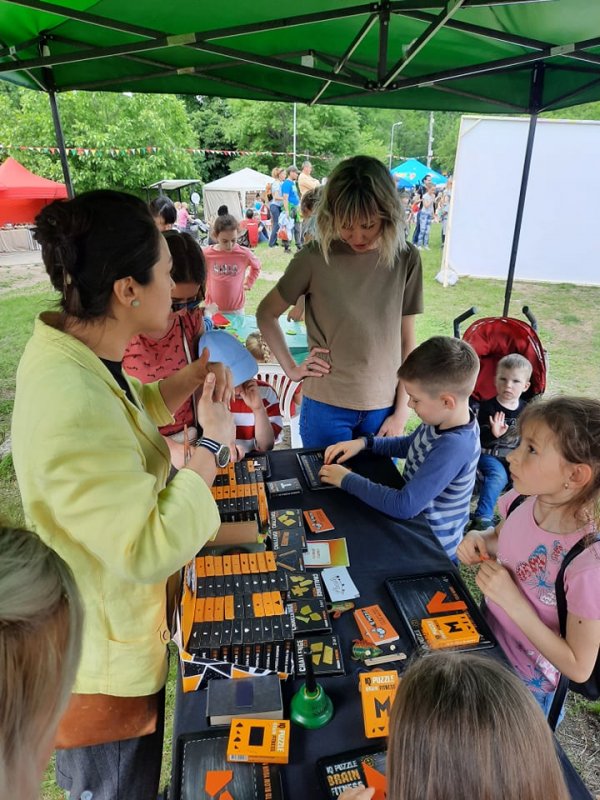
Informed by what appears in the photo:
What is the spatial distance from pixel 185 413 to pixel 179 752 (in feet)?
3.98

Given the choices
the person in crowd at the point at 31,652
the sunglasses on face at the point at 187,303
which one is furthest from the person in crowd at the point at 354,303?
the person in crowd at the point at 31,652

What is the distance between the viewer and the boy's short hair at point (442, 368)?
1600mm

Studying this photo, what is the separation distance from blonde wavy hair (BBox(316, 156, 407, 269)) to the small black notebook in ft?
5.01

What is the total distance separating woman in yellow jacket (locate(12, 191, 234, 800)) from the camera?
0.81m

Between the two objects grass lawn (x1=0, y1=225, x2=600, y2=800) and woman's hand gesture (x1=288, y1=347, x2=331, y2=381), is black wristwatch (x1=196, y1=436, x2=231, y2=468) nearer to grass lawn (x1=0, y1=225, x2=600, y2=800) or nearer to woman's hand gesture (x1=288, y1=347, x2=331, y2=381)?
woman's hand gesture (x1=288, y1=347, x2=331, y2=381)

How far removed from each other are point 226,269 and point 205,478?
155 inches

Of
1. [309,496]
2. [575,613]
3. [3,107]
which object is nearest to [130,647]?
[309,496]

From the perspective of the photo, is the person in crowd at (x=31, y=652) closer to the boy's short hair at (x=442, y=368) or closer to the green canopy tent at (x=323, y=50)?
the boy's short hair at (x=442, y=368)

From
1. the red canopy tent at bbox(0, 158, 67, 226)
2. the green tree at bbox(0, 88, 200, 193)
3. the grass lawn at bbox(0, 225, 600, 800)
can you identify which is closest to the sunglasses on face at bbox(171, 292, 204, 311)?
the grass lawn at bbox(0, 225, 600, 800)

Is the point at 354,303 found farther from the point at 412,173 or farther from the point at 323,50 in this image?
the point at 412,173

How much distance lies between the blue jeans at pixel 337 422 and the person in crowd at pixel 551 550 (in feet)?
2.63

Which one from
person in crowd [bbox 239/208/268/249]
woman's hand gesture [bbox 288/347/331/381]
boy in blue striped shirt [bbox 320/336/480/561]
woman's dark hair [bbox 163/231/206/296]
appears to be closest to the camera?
boy in blue striped shirt [bbox 320/336/480/561]

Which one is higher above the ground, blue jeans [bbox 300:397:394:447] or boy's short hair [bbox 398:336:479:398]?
boy's short hair [bbox 398:336:479:398]

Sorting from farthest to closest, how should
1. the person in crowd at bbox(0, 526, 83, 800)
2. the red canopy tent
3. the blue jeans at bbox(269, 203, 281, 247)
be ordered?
the blue jeans at bbox(269, 203, 281, 247) → the red canopy tent → the person in crowd at bbox(0, 526, 83, 800)
